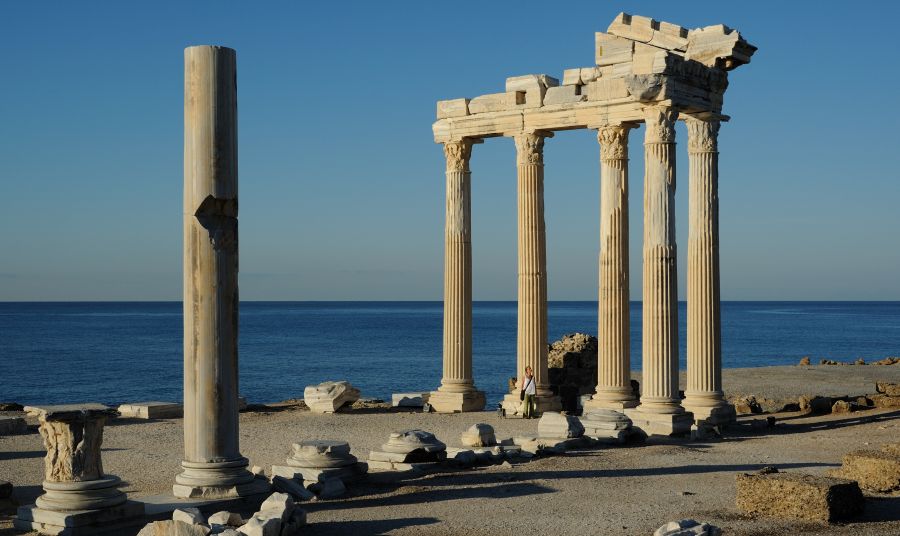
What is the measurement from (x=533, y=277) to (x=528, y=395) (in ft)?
10.8

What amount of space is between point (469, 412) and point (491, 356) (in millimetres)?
69729

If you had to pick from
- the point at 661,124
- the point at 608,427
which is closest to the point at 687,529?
the point at 608,427

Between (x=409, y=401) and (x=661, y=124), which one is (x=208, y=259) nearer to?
(x=661, y=124)

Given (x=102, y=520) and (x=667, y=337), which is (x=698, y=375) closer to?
(x=667, y=337)

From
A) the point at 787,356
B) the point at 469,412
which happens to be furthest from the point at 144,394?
the point at 787,356

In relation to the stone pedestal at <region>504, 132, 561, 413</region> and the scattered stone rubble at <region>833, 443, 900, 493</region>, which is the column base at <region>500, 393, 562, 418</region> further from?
the scattered stone rubble at <region>833, 443, 900, 493</region>

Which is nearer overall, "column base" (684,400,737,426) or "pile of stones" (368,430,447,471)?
→ "pile of stones" (368,430,447,471)

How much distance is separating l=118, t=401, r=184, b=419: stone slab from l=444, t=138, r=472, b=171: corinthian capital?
10162 mm

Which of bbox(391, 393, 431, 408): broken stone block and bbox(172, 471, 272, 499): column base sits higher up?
bbox(172, 471, 272, 499): column base

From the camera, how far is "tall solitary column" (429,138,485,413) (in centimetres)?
3256

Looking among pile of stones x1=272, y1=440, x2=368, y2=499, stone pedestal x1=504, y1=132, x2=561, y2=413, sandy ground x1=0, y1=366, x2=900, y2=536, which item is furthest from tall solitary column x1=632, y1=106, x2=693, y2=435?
pile of stones x1=272, y1=440, x2=368, y2=499

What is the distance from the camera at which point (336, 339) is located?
133 m

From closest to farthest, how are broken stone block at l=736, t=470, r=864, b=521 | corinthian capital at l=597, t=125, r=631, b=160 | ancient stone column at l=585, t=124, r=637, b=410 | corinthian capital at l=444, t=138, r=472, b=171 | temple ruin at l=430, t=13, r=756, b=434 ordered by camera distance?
broken stone block at l=736, t=470, r=864, b=521 → temple ruin at l=430, t=13, r=756, b=434 → corinthian capital at l=597, t=125, r=631, b=160 → ancient stone column at l=585, t=124, r=637, b=410 → corinthian capital at l=444, t=138, r=472, b=171

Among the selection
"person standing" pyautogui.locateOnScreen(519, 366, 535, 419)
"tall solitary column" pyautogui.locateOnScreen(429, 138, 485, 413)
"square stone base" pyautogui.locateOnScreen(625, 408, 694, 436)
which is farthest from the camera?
"tall solitary column" pyautogui.locateOnScreen(429, 138, 485, 413)
